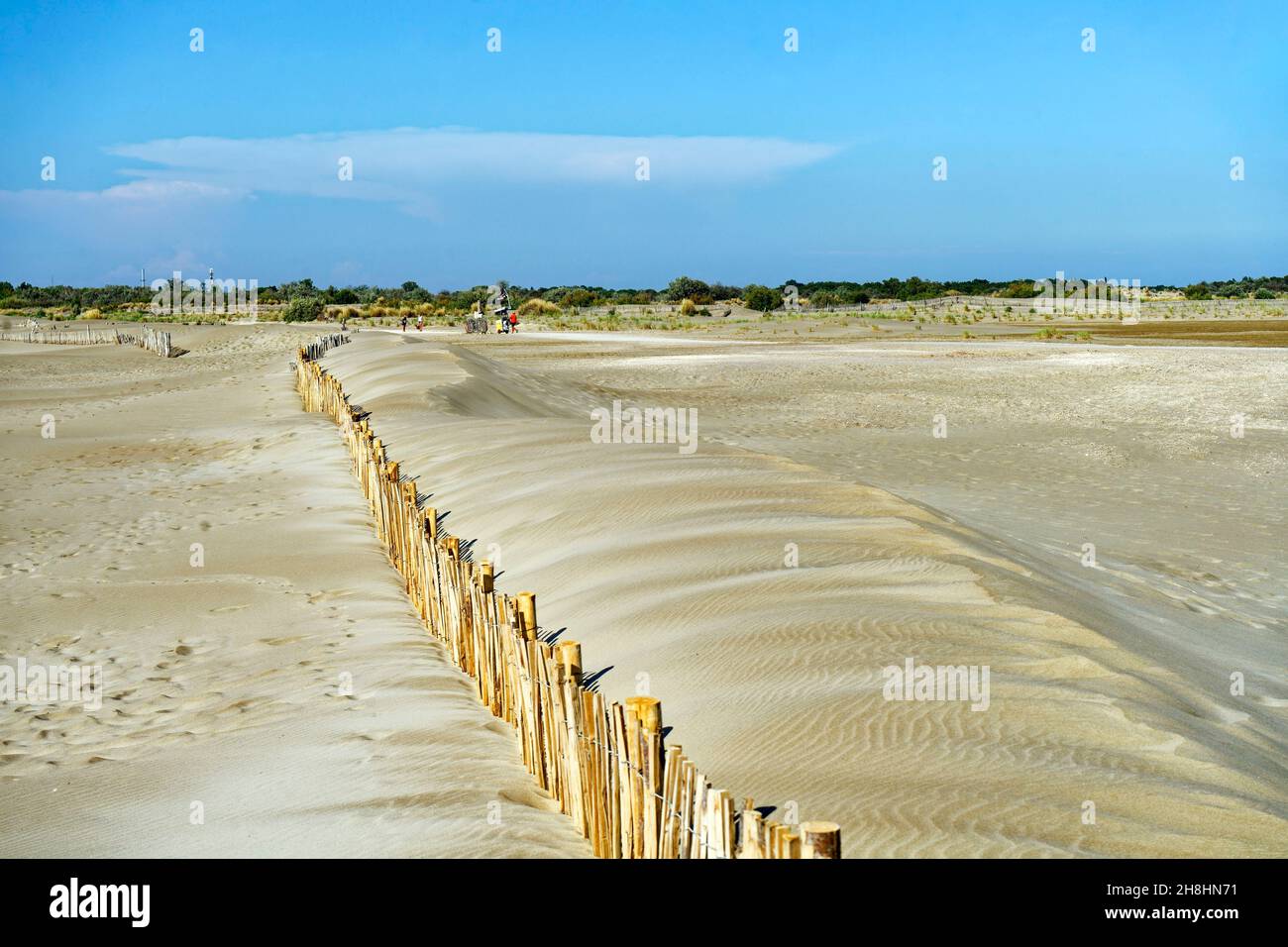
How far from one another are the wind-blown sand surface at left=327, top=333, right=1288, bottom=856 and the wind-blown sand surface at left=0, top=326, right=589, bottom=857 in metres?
0.80

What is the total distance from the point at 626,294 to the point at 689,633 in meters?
87.3

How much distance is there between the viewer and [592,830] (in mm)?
3670

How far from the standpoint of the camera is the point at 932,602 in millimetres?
5629

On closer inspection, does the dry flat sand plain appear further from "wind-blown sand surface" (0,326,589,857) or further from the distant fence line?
the distant fence line

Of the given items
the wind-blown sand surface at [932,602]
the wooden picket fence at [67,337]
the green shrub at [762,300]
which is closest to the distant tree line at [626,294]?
the green shrub at [762,300]

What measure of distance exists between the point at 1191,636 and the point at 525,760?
417cm

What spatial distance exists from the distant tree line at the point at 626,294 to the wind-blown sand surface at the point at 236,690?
175ft

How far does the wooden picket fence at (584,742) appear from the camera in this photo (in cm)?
276

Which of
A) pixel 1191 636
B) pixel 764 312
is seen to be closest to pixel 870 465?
pixel 1191 636

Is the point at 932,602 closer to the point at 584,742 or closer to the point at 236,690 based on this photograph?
the point at 584,742

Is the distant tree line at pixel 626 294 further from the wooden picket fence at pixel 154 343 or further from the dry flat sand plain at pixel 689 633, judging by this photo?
the dry flat sand plain at pixel 689 633

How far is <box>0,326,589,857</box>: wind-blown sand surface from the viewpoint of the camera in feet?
13.2

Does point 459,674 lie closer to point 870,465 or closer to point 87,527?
point 87,527
